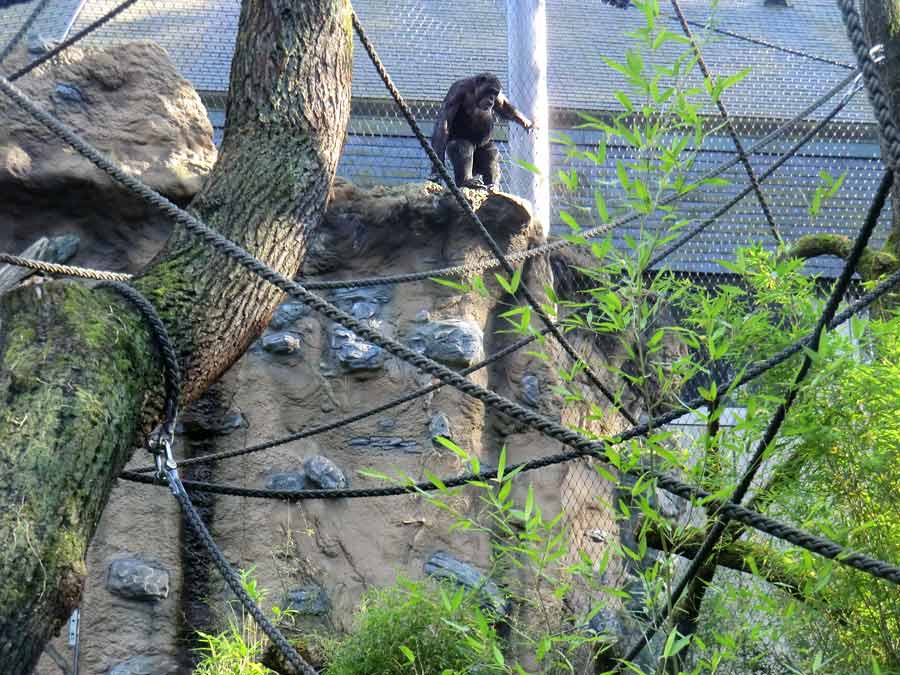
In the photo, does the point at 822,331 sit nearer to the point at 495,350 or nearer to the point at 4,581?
the point at 4,581

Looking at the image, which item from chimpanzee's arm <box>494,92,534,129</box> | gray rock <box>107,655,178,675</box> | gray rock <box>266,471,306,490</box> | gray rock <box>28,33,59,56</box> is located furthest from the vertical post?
gray rock <box>107,655,178,675</box>

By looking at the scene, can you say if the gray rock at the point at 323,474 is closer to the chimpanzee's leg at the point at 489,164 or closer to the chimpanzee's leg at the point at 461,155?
the chimpanzee's leg at the point at 461,155

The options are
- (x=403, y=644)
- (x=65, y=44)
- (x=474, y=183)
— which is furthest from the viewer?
(x=474, y=183)

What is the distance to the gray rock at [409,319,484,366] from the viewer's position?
5035mm

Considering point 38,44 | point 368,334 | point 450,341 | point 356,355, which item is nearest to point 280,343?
point 356,355

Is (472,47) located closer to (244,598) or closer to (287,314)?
(287,314)

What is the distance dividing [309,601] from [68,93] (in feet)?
8.69

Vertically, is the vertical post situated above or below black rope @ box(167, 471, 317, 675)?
above

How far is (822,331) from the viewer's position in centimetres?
196

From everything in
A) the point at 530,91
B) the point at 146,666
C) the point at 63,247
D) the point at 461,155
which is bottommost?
the point at 146,666

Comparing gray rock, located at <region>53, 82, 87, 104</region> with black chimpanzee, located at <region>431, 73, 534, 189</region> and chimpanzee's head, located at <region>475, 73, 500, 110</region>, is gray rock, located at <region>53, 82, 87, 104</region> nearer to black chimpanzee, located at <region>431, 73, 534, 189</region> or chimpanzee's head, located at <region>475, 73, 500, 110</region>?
black chimpanzee, located at <region>431, 73, 534, 189</region>

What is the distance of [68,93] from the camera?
502 cm

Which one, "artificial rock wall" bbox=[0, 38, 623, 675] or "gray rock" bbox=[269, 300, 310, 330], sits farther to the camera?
"gray rock" bbox=[269, 300, 310, 330]

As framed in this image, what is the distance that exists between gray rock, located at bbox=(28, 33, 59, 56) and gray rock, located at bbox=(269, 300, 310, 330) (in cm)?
171
